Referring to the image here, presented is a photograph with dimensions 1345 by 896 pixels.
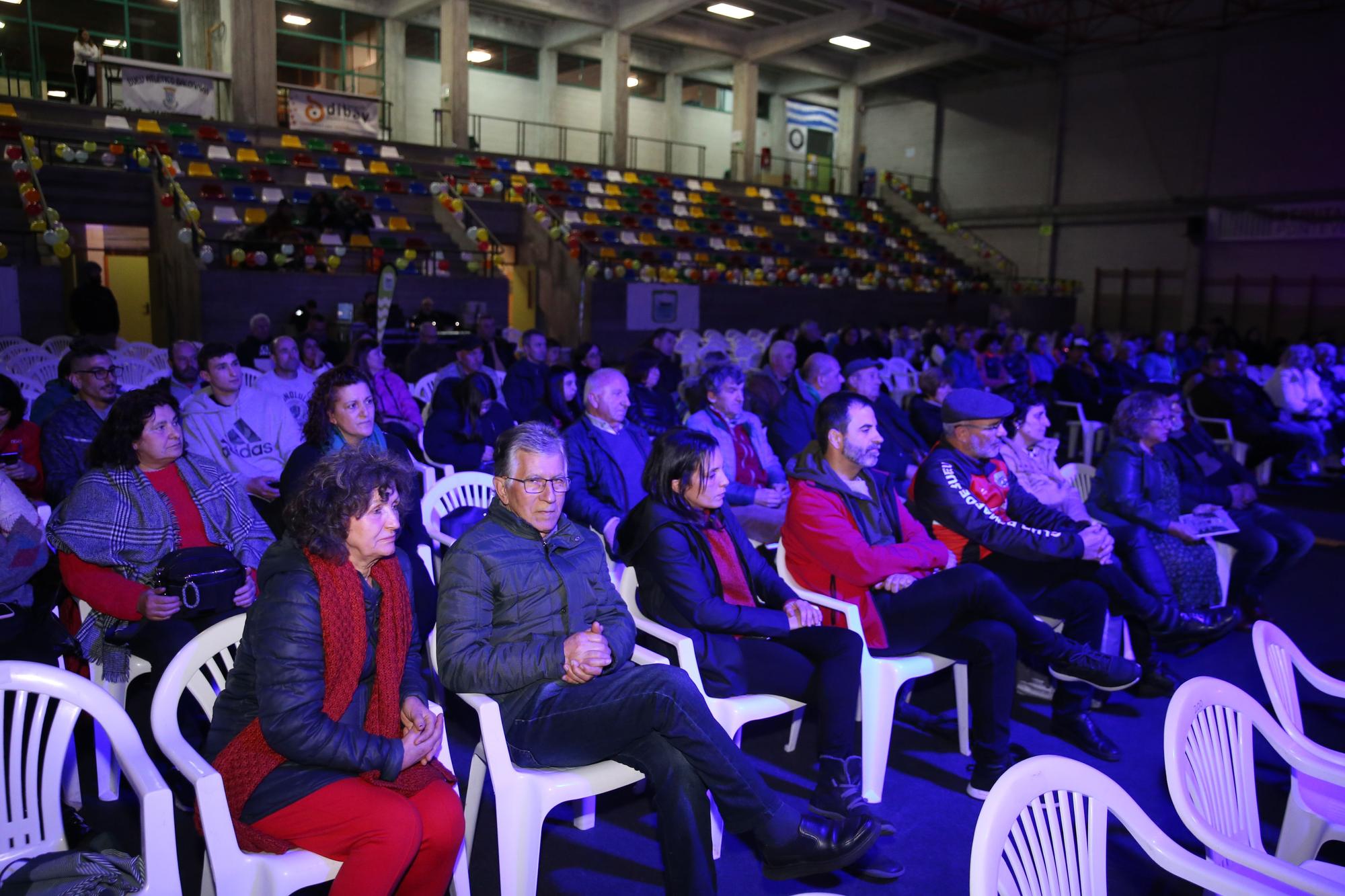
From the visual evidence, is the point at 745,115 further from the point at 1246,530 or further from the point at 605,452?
the point at 605,452

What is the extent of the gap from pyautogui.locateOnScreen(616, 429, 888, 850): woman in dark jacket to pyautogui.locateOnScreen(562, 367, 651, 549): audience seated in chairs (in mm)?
942

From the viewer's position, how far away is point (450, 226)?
13664 millimetres

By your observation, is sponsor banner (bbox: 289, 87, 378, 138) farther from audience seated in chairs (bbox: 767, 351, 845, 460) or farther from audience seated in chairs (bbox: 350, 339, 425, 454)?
audience seated in chairs (bbox: 767, 351, 845, 460)

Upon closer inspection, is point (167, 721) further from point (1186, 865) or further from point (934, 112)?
point (934, 112)

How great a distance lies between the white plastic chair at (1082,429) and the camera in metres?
7.77

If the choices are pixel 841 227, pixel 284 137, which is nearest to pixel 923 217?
pixel 841 227

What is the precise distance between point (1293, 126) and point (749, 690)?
1886 cm

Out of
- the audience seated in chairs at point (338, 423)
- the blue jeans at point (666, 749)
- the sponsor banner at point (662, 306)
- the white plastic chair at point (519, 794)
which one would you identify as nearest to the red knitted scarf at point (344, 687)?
the white plastic chair at point (519, 794)

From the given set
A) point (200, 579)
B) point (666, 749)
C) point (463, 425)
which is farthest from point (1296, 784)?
point (463, 425)

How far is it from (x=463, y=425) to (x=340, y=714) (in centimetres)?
297

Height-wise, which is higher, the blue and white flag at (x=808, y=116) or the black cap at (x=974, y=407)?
the blue and white flag at (x=808, y=116)

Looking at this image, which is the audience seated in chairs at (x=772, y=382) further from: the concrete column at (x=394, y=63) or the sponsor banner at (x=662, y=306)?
the concrete column at (x=394, y=63)

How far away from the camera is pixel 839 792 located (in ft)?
7.98

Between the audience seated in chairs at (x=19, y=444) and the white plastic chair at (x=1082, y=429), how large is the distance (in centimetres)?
711
